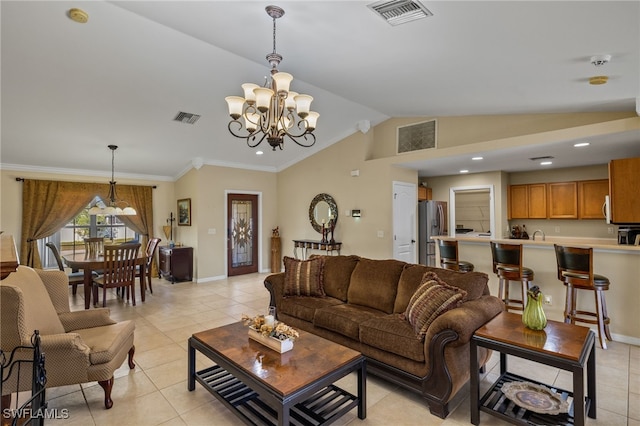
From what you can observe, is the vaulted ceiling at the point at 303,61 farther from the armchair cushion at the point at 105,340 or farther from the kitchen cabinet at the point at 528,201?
the armchair cushion at the point at 105,340

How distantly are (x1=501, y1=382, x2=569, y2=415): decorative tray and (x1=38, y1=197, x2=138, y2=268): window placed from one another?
7018mm

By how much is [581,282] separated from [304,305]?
301cm

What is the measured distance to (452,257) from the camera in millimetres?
4453

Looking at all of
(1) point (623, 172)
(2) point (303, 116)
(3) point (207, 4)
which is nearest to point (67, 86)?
(3) point (207, 4)

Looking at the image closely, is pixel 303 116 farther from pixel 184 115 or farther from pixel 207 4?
pixel 184 115

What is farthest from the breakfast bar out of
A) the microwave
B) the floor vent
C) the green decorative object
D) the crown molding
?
the crown molding

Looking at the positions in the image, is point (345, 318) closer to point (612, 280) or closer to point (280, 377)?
point (280, 377)

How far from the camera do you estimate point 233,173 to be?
7.22m

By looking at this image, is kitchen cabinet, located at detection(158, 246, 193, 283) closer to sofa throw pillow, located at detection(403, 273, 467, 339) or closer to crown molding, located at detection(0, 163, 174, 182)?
crown molding, located at detection(0, 163, 174, 182)

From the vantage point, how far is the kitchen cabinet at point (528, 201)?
6324 millimetres

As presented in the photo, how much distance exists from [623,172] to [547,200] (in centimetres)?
293

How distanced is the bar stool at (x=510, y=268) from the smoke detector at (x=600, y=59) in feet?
6.86

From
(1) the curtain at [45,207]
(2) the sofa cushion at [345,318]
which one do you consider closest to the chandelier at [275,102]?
(2) the sofa cushion at [345,318]

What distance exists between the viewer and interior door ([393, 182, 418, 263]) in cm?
572
